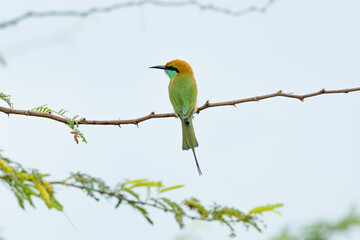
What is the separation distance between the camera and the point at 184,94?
3791mm

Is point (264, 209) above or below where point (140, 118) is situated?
below

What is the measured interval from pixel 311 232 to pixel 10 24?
111 cm

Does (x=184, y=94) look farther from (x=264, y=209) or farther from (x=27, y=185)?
(x=27, y=185)

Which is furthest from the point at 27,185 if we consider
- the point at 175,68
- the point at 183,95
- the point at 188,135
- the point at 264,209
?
the point at 175,68

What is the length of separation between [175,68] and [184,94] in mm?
708

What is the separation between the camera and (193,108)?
3633mm

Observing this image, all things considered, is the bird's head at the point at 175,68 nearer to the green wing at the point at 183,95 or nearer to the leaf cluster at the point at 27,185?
the green wing at the point at 183,95

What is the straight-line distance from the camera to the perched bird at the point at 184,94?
339 cm

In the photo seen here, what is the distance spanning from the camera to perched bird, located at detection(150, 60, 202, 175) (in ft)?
11.1

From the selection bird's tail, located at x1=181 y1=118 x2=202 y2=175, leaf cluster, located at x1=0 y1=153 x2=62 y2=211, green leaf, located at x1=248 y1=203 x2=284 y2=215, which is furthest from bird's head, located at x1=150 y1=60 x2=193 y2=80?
leaf cluster, located at x1=0 y1=153 x2=62 y2=211

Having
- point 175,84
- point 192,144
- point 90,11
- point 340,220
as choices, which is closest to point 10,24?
point 90,11

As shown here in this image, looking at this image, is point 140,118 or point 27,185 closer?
point 27,185

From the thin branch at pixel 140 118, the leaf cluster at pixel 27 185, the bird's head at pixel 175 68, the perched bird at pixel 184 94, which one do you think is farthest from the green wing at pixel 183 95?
the leaf cluster at pixel 27 185

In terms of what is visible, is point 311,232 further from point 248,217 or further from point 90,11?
point 90,11
